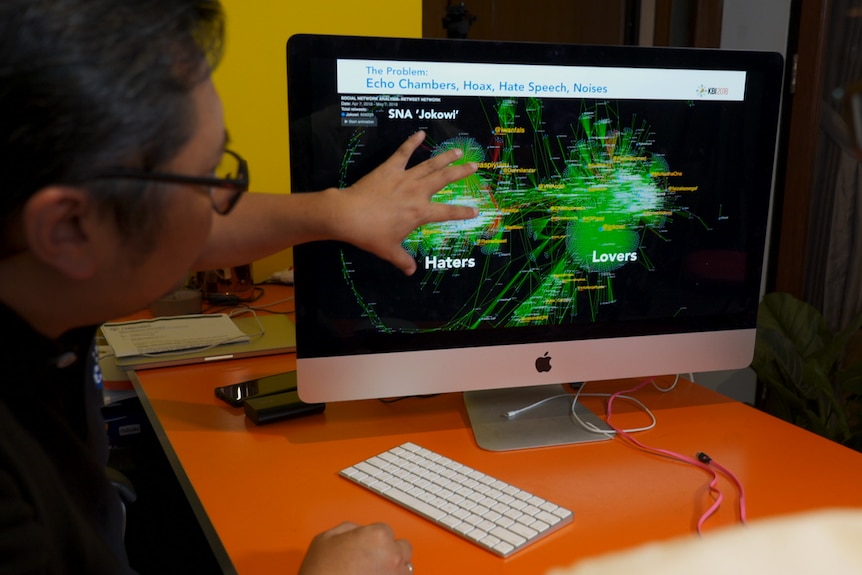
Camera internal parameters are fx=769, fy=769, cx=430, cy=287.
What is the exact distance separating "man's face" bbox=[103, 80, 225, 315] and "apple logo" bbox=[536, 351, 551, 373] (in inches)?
23.6

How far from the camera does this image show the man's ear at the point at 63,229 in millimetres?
586

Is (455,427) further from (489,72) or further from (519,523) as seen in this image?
(489,72)

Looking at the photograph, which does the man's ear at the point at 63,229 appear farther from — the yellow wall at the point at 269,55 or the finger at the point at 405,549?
the yellow wall at the point at 269,55

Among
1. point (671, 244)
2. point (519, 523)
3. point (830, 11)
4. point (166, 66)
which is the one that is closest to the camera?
point (166, 66)

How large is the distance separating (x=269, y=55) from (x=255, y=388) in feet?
3.75

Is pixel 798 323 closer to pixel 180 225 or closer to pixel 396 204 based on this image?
pixel 396 204

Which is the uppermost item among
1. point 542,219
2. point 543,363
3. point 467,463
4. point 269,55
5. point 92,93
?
point 269,55

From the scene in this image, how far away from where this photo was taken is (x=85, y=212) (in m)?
0.61

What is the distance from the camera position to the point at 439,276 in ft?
3.66

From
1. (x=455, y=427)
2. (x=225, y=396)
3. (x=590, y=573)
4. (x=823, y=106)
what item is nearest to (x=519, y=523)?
(x=590, y=573)

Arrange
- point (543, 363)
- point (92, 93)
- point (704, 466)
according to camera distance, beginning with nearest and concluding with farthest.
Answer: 1. point (92, 93)
2. point (704, 466)
3. point (543, 363)

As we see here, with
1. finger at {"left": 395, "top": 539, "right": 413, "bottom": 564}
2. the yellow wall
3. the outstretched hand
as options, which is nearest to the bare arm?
the outstretched hand

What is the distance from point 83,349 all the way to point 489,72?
25.1 inches

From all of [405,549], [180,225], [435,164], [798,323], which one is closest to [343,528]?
[405,549]
